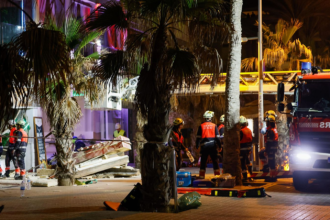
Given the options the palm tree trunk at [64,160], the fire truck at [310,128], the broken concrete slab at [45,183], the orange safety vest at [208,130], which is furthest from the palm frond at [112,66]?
the broken concrete slab at [45,183]

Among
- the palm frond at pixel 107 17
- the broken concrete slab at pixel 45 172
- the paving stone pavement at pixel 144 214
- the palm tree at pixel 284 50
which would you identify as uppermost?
the palm tree at pixel 284 50

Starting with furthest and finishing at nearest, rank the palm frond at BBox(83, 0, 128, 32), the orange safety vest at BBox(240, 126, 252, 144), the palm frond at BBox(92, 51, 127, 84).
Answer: the orange safety vest at BBox(240, 126, 252, 144)
the palm frond at BBox(92, 51, 127, 84)
the palm frond at BBox(83, 0, 128, 32)

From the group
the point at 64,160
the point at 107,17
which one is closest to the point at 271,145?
the point at 64,160

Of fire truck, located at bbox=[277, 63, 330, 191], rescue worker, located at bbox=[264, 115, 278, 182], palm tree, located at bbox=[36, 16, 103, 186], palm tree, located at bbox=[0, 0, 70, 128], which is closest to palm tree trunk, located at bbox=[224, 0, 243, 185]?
fire truck, located at bbox=[277, 63, 330, 191]

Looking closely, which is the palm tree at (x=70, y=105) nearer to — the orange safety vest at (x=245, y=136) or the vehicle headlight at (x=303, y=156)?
the orange safety vest at (x=245, y=136)

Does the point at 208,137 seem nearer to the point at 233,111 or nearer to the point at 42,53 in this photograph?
the point at 233,111

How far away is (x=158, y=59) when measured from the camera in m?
10.1

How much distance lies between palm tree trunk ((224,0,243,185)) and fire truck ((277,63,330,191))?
1.40 metres

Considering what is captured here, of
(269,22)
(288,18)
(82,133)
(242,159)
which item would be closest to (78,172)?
(242,159)

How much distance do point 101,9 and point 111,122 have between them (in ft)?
56.4

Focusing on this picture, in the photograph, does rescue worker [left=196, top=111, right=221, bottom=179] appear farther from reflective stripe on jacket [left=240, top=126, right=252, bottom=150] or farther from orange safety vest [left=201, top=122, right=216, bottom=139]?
reflective stripe on jacket [left=240, top=126, right=252, bottom=150]

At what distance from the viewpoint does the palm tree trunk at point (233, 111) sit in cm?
1420

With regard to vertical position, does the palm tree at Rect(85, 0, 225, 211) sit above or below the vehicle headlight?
above

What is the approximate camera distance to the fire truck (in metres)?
12.5
